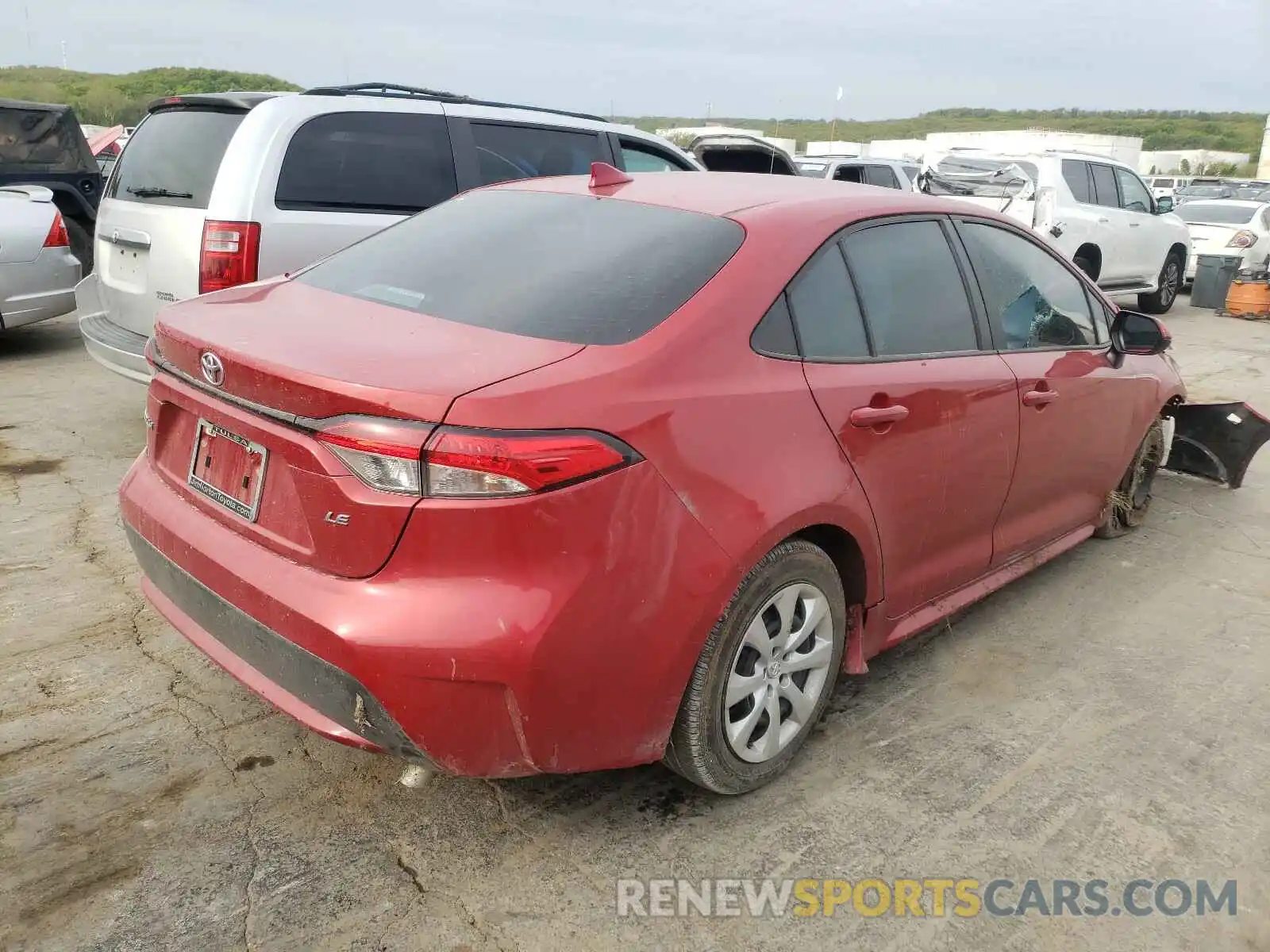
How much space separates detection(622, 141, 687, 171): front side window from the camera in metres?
6.60

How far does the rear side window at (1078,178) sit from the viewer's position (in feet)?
38.2

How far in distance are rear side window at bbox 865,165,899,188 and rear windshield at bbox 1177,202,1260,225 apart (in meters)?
5.61

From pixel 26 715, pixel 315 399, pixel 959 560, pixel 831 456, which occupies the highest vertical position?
pixel 315 399

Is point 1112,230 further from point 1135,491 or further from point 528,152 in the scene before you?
point 528,152

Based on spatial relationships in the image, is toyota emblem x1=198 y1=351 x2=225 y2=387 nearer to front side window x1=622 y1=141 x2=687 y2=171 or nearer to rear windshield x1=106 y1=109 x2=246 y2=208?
rear windshield x1=106 y1=109 x2=246 y2=208

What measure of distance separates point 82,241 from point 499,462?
28.7ft

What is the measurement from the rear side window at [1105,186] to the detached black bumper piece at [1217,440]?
23.9 ft

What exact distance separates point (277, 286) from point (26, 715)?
1470 millimetres

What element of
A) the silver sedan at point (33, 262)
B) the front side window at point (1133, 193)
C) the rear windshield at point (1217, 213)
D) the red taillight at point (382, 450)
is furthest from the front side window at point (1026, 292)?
the rear windshield at point (1217, 213)

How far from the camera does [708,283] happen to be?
8.21 feet

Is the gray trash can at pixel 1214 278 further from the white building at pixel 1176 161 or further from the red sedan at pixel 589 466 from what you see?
the white building at pixel 1176 161

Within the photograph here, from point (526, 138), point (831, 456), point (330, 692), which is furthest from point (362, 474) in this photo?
point (526, 138)

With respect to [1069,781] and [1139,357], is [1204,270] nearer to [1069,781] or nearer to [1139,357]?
[1139,357]

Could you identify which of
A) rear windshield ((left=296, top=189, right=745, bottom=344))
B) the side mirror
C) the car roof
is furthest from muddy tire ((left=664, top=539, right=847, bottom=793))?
the side mirror
